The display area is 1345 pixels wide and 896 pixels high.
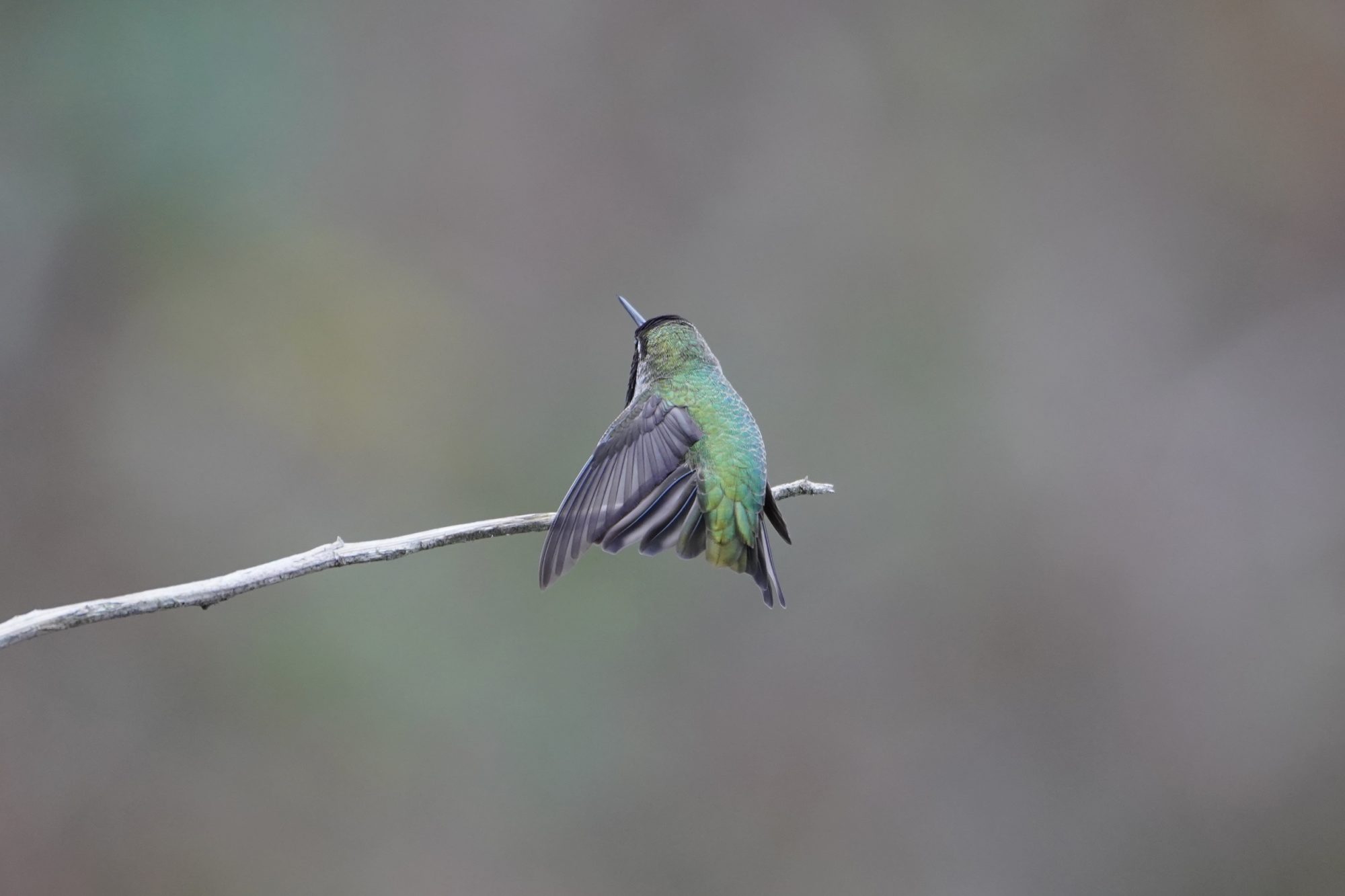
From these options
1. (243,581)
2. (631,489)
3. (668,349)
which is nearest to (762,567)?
(631,489)

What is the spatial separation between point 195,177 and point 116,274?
0.82 meters

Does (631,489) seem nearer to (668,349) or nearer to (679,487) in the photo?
(679,487)

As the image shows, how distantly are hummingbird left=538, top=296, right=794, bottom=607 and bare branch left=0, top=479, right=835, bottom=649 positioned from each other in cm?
10

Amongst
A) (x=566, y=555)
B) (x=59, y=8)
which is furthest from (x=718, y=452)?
(x=59, y=8)

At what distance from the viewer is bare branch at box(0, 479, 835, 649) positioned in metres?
1.83

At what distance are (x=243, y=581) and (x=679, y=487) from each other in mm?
1196

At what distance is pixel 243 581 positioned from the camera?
200 cm

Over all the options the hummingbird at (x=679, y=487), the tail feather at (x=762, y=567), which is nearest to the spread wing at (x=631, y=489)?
the hummingbird at (x=679, y=487)

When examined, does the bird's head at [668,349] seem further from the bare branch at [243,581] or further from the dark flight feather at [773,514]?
the bare branch at [243,581]

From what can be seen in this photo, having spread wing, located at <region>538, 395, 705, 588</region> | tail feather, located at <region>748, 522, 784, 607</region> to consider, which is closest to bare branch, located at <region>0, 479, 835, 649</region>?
spread wing, located at <region>538, 395, 705, 588</region>

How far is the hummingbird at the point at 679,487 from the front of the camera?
8.43 ft

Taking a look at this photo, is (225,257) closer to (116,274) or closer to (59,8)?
(116,274)

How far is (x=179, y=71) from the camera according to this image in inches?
295

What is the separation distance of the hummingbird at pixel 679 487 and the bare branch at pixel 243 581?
0.34 ft
